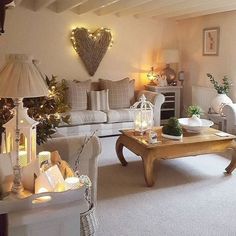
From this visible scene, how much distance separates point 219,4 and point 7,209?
4518mm

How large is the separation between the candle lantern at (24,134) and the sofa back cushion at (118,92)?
3.89m

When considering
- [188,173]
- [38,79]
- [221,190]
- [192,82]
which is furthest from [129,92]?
[38,79]

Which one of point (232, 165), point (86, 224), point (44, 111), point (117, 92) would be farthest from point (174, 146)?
point (117, 92)

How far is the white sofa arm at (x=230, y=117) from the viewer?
15.7 ft

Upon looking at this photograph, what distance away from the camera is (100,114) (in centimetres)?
546

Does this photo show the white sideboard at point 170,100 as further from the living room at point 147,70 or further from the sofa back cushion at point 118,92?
the sofa back cushion at point 118,92

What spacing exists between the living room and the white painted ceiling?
0.02 meters

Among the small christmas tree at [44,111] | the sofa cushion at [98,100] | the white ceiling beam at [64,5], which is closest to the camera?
the small christmas tree at [44,111]

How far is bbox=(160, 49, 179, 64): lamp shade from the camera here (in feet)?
21.0

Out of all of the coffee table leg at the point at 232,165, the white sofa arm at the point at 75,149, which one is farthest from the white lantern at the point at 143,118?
the white sofa arm at the point at 75,149

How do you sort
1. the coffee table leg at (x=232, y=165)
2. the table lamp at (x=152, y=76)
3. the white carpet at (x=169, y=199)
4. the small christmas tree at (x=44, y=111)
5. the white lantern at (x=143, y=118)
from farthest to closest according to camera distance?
the table lamp at (x=152, y=76), the white lantern at (x=143, y=118), the coffee table leg at (x=232, y=165), the white carpet at (x=169, y=199), the small christmas tree at (x=44, y=111)

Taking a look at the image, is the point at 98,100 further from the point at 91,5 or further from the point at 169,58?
the point at 169,58

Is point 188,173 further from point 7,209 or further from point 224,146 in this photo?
point 7,209

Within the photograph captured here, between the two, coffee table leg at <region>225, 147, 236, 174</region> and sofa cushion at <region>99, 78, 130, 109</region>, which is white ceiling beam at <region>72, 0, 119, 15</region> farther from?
coffee table leg at <region>225, 147, 236, 174</region>
